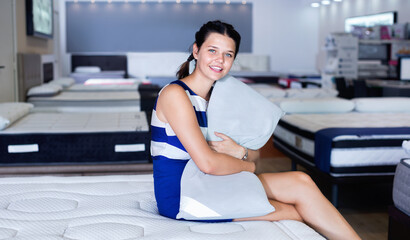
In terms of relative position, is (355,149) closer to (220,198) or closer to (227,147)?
(227,147)

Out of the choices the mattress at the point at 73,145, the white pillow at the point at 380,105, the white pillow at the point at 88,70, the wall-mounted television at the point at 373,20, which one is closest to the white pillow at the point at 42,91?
the mattress at the point at 73,145

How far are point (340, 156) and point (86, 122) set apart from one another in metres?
1.70

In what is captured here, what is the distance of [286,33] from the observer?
9891mm

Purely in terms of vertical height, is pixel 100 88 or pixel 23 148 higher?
pixel 100 88

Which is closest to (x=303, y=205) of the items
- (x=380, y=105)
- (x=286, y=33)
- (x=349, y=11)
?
(x=380, y=105)

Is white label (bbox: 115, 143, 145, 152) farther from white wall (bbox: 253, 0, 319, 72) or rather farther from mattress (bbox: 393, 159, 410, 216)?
white wall (bbox: 253, 0, 319, 72)

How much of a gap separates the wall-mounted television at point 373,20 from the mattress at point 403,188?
5601 mm

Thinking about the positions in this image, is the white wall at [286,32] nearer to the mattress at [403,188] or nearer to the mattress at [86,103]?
the mattress at [86,103]

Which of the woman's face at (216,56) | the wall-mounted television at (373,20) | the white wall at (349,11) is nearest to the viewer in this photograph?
the woman's face at (216,56)

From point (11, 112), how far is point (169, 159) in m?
2.07

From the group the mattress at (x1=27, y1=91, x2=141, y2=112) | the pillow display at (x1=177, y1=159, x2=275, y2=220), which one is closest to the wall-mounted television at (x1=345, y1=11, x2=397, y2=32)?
the mattress at (x1=27, y1=91, x2=141, y2=112)

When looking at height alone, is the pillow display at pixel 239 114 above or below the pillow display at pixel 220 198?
above

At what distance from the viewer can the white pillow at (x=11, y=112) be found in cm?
291

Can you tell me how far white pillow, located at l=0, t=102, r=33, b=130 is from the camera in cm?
291
